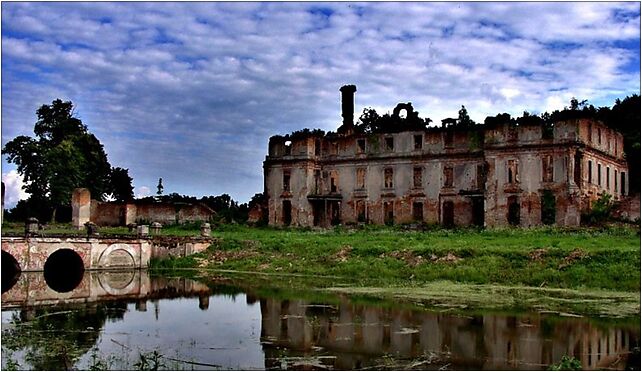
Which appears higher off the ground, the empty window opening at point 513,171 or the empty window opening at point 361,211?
the empty window opening at point 513,171

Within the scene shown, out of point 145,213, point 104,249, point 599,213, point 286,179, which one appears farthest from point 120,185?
point 599,213

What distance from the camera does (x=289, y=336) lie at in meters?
17.7

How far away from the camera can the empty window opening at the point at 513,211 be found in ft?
145

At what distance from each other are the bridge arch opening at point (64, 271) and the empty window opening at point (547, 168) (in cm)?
2552

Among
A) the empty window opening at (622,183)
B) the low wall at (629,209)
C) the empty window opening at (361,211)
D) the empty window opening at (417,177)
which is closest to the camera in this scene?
the low wall at (629,209)

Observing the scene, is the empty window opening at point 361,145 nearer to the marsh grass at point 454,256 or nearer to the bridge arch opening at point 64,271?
the marsh grass at point 454,256

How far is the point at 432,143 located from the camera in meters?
48.6

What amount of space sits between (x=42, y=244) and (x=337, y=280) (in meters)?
13.4

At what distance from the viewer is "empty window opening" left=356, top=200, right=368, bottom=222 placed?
50.7 m

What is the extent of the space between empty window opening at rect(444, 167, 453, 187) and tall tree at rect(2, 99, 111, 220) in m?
25.0

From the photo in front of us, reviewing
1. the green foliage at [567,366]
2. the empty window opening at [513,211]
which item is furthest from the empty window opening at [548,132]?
the green foliage at [567,366]

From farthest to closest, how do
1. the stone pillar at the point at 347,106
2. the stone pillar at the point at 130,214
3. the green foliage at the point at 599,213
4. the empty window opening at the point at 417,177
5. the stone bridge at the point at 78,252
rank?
the stone pillar at the point at 347,106 < the stone pillar at the point at 130,214 < the empty window opening at the point at 417,177 < the green foliage at the point at 599,213 < the stone bridge at the point at 78,252

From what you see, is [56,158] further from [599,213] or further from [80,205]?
[599,213]

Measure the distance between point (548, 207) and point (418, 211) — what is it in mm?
9095
